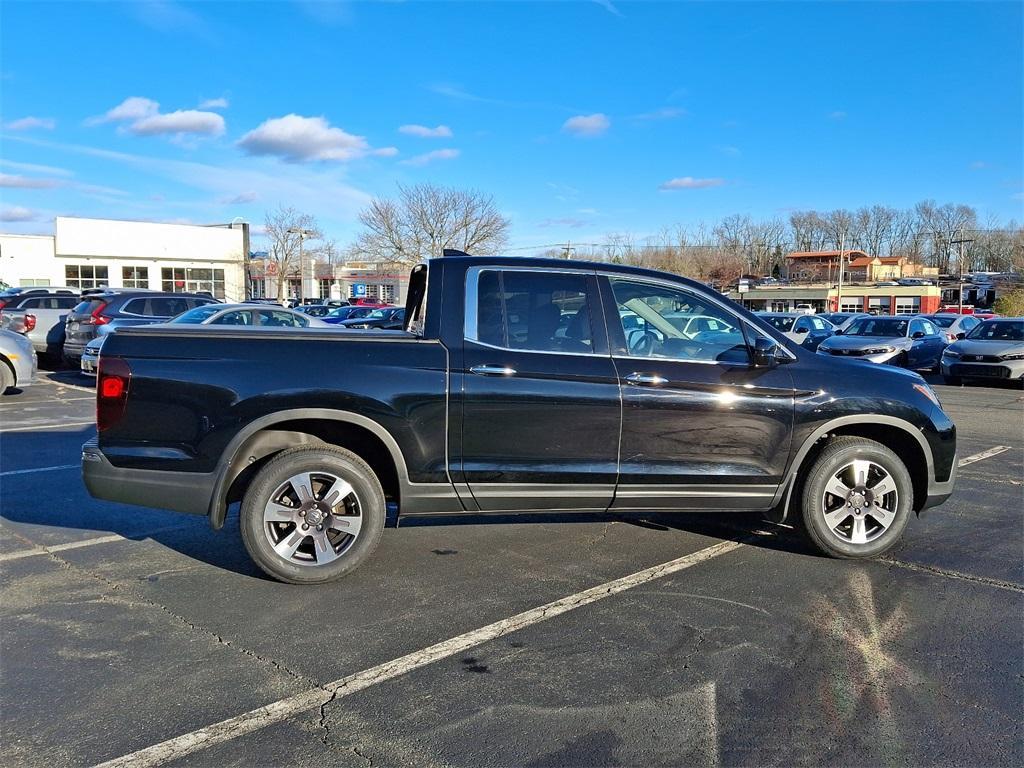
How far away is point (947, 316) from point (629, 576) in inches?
1013

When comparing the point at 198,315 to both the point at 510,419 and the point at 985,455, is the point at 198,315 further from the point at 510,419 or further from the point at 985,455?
the point at 985,455

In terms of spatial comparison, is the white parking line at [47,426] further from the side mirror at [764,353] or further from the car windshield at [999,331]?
the car windshield at [999,331]

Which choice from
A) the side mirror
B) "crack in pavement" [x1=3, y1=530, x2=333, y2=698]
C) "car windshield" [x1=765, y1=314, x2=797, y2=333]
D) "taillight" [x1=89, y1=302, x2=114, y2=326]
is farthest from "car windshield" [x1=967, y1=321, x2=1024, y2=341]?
"taillight" [x1=89, y1=302, x2=114, y2=326]

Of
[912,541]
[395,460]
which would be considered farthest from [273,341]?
[912,541]

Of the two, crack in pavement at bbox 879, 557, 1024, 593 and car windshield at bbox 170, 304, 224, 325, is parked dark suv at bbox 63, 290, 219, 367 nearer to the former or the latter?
car windshield at bbox 170, 304, 224, 325

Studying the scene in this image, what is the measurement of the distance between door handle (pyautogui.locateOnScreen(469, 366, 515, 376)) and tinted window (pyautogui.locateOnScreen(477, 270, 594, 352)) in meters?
0.16

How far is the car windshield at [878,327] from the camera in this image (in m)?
19.9

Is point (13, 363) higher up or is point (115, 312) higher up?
point (115, 312)

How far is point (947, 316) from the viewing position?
26.1m

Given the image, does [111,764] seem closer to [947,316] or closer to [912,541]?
[912,541]

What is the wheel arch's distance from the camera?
192 inches

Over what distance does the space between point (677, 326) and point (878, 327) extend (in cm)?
1752

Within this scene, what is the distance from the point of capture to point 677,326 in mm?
4910

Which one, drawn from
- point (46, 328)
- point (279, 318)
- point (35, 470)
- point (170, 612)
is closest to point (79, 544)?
point (170, 612)
